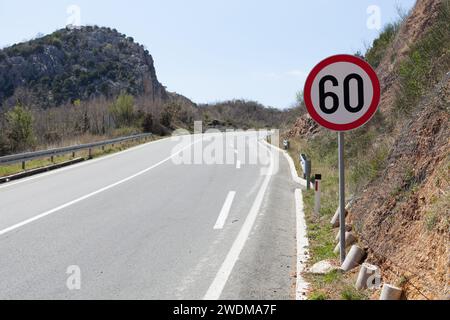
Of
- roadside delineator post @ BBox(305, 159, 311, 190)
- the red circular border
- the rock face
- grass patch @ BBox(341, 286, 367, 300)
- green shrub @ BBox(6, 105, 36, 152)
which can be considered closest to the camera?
grass patch @ BBox(341, 286, 367, 300)

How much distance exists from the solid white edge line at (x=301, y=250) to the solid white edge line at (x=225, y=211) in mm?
1385

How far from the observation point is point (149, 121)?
54.1m

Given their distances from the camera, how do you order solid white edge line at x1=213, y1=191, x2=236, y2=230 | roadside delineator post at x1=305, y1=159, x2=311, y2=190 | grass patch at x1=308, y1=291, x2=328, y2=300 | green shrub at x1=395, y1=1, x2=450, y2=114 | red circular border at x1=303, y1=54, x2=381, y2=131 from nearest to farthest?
grass patch at x1=308, y1=291, x2=328, y2=300, red circular border at x1=303, y1=54, x2=381, y2=131, solid white edge line at x1=213, y1=191, x2=236, y2=230, green shrub at x1=395, y1=1, x2=450, y2=114, roadside delineator post at x1=305, y1=159, x2=311, y2=190

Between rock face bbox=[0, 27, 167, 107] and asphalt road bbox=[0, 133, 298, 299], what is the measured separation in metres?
69.3

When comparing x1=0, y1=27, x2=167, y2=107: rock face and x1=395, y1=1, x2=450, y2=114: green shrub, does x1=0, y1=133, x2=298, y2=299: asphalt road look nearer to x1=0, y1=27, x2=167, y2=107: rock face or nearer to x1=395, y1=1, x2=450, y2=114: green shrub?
x1=395, y1=1, x2=450, y2=114: green shrub

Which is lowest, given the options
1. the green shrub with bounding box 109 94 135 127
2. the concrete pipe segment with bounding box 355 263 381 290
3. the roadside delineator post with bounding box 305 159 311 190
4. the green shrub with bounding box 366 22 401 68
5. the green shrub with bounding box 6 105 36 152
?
the concrete pipe segment with bounding box 355 263 381 290

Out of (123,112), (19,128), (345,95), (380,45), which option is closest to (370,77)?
(345,95)

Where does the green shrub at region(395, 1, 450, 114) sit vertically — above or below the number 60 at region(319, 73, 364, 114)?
above

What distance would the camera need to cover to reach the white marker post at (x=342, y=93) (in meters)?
5.38

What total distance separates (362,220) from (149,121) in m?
48.6

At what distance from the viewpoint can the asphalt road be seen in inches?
215

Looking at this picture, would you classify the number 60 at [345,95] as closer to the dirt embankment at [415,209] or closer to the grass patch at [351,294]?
the dirt embankment at [415,209]

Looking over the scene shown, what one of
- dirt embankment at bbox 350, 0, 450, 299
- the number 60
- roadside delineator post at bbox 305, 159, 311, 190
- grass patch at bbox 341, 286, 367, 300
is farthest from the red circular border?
roadside delineator post at bbox 305, 159, 311, 190

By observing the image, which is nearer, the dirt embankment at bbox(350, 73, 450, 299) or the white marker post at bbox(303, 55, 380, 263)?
the dirt embankment at bbox(350, 73, 450, 299)
